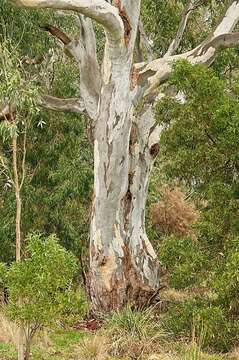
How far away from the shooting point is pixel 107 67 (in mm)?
10859

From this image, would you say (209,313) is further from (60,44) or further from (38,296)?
(60,44)

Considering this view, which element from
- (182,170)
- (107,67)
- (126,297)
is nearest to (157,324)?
(126,297)

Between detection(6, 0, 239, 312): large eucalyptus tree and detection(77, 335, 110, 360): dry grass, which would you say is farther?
detection(6, 0, 239, 312): large eucalyptus tree

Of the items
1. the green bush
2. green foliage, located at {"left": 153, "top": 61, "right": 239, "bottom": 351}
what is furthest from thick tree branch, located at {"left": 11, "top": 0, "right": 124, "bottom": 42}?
the green bush

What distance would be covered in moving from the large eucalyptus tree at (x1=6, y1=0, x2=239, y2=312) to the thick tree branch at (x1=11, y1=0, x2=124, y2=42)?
61mm

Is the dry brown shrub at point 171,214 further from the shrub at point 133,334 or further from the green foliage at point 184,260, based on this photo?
the green foliage at point 184,260

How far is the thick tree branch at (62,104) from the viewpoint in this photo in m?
12.1

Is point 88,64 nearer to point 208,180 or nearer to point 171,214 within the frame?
point 208,180

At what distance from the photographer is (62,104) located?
39.9ft

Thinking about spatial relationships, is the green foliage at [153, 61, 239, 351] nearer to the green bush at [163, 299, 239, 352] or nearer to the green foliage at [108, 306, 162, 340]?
the green bush at [163, 299, 239, 352]

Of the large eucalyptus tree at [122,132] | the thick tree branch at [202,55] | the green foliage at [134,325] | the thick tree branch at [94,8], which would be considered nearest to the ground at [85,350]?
the green foliage at [134,325]

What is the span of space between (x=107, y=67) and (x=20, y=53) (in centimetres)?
184

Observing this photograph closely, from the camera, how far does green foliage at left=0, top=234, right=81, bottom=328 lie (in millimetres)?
7160

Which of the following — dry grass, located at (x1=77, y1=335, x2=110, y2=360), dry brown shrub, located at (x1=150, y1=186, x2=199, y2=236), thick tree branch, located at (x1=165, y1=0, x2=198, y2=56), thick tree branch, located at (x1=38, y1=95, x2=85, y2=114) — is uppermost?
thick tree branch, located at (x1=165, y1=0, x2=198, y2=56)
